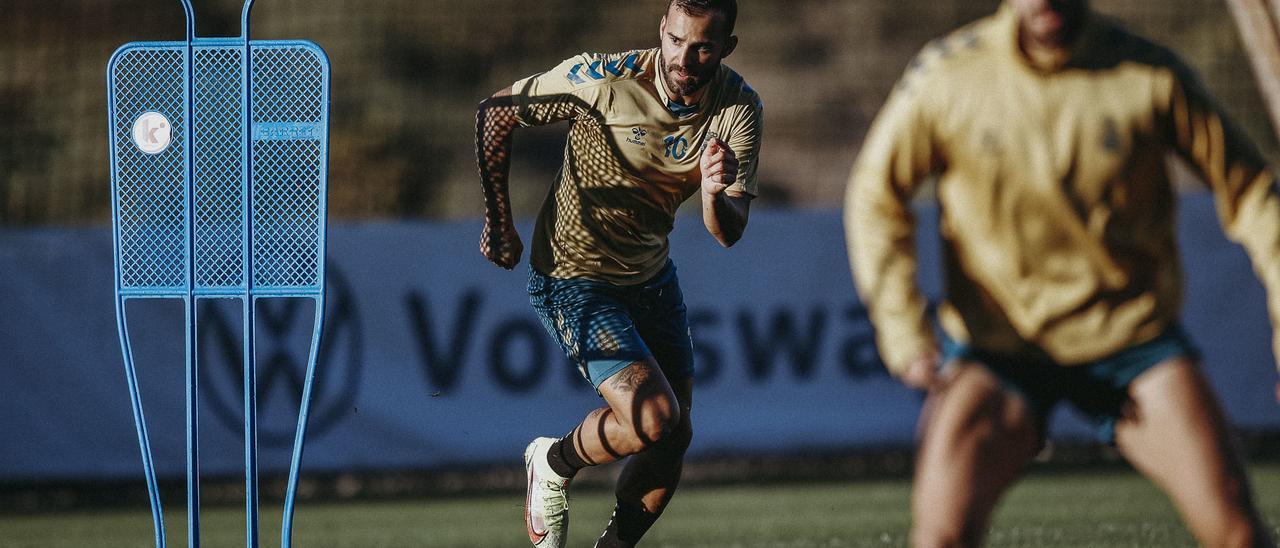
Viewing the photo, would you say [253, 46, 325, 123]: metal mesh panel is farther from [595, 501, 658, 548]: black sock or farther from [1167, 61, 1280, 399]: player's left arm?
[1167, 61, 1280, 399]: player's left arm

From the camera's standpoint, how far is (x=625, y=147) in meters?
5.69

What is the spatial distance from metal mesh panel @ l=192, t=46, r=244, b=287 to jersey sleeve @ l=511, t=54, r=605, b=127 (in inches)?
40.2

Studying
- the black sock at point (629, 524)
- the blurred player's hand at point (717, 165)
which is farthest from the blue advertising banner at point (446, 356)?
the blurred player's hand at point (717, 165)

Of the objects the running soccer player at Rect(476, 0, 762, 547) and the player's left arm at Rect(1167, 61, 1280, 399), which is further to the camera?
the running soccer player at Rect(476, 0, 762, 547)

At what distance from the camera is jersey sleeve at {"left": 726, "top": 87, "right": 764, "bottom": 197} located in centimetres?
565

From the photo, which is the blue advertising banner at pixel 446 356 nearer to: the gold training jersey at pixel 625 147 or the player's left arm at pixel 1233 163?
the gold training jersey at pixel 625 147

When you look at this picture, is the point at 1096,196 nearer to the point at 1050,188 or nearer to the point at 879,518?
the point at 1050,188

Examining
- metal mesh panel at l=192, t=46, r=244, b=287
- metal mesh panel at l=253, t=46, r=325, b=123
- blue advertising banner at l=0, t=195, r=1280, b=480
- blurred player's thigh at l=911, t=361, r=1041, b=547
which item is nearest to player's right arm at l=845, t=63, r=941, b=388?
blurred player's thigh at l=911, t=361, r=1041, b=547

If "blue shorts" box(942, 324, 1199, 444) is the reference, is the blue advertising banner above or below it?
below

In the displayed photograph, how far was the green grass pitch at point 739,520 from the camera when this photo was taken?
815 cm

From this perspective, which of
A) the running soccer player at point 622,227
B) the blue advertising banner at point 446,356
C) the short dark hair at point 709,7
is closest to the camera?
the short dark hair at point 709,7

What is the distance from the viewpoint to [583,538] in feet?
27.5

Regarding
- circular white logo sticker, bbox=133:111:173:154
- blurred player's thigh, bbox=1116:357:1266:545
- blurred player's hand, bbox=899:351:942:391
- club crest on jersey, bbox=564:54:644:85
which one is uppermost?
club crest on jersey, bbox=564:54:644:85

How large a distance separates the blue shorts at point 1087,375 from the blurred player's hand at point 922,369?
0.73 feet
